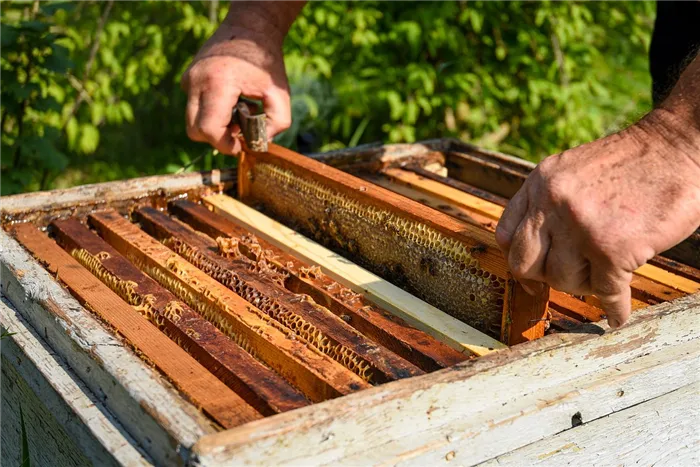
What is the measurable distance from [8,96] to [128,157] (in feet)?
6.52

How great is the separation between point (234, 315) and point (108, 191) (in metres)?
0.94

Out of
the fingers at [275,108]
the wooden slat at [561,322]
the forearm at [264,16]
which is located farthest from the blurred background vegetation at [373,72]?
the wooden slat at [561,322]

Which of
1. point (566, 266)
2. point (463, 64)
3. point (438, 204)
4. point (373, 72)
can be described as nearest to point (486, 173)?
point (438, 204)

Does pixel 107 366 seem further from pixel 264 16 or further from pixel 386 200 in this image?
pixel 264 16

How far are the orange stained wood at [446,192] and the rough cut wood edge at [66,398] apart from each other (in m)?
1.36

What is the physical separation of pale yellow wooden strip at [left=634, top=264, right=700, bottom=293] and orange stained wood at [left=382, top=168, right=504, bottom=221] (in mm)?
479

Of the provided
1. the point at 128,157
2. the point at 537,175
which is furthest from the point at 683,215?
the point at 128,157

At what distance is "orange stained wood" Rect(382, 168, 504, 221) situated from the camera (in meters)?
2.57

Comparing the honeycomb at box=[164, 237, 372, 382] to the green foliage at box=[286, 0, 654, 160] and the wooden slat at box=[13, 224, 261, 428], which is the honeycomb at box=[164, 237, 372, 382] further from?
the green foliage at box=[286, 0, 654, 160]

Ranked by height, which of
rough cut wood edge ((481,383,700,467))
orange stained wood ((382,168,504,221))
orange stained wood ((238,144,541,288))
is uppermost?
orange stained wood ((238,144,541,288))

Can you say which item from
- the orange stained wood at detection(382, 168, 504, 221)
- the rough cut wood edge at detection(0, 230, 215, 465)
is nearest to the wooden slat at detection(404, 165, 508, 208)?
the orange stained wood at detection(382, 168, 504, 221)

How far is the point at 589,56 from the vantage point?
18.0 feet

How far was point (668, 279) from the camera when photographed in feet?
7.07

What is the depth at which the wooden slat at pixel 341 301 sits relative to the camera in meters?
1.74
